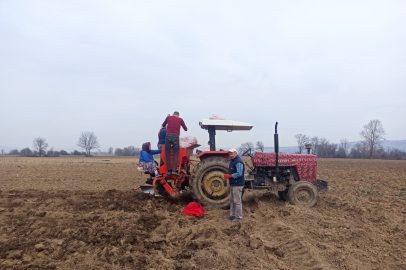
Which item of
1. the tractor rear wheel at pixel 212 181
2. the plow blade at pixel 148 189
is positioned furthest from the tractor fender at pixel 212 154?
the plow blade at pixel 148 189

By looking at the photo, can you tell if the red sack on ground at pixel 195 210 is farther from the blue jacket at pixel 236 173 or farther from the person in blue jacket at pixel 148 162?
the person in blue jacket at pixel 148 162

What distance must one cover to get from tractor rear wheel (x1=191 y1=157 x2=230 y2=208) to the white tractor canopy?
2.86ft

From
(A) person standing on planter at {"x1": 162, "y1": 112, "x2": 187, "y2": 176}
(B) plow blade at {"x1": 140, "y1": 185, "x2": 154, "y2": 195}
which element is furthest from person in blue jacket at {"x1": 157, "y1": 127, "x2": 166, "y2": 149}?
(B) plow blade at {"x1": 140, "y1": 185, "x2": 154, "y2": 195}

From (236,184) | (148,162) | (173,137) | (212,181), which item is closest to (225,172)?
(212,181)

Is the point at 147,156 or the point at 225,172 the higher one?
the point at 147,156

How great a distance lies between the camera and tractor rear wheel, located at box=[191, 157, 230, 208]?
657 cm

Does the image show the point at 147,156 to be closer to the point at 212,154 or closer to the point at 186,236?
the point at 212,154

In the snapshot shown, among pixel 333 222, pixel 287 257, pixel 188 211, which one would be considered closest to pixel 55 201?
pixel 188 211

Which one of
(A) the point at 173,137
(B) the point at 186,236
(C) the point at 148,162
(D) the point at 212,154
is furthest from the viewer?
(C) the point at 148,162

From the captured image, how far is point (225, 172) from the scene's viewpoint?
21.8ft

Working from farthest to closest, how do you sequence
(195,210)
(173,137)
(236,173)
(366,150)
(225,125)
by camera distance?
(366,150) → (225,125) → (173,137) → (195,210) → (236,173)

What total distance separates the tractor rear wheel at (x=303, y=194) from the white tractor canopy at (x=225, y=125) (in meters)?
1.87

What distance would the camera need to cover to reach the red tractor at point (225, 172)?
6.62m

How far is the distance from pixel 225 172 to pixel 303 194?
6.53 feet
